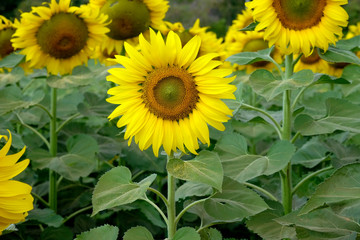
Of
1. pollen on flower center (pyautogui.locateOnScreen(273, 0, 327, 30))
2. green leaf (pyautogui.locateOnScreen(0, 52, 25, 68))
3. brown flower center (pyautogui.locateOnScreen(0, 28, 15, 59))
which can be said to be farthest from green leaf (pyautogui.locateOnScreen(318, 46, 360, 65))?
brown flower center (pyautogui.locateOnScreen(0, 28, 15, 59))

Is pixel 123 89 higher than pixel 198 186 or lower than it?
higher

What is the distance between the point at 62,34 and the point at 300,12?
43.9 inches

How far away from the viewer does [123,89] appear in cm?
144

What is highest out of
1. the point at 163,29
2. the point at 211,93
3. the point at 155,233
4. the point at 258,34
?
the point at 211,93

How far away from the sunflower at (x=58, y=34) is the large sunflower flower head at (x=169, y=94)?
0.97 m

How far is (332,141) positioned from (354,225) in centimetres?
55

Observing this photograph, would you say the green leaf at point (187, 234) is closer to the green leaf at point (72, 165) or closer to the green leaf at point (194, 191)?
the green leaf at point (194, 191)

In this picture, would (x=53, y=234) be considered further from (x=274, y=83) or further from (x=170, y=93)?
(x=274, y=83)

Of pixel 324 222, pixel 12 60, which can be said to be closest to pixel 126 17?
pixel 12 60

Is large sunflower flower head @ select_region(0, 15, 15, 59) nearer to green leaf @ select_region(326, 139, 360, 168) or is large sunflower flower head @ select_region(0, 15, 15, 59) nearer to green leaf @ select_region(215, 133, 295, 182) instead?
green leaf @ select_region(215, 133, 295, 182)

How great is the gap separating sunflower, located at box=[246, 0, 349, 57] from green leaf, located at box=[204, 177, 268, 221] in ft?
1.67

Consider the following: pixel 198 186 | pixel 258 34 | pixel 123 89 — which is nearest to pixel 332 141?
pixel 198 186

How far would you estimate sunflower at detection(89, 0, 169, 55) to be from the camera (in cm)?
240

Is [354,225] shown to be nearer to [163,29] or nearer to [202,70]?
[202,70]
